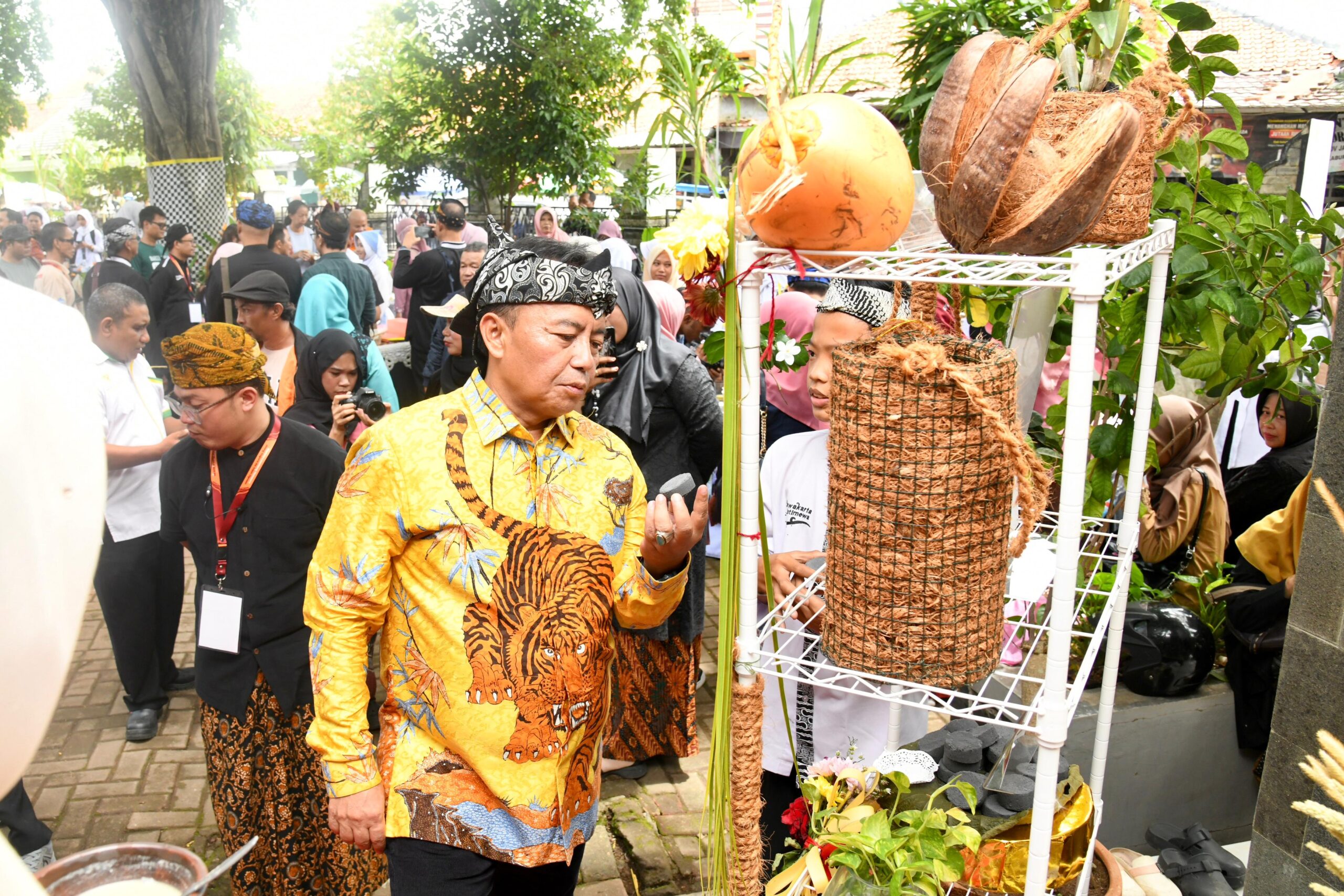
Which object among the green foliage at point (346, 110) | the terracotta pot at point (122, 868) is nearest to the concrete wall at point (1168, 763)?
the terracotta pot at point (122, 868)

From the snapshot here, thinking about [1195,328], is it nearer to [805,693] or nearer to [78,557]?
[805,693]

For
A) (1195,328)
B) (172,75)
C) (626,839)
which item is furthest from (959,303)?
(172,75)

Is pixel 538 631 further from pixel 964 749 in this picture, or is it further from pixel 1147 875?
pixel 1147 875

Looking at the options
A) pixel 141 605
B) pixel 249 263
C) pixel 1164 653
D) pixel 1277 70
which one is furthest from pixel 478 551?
pixel 1277 70

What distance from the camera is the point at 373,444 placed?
2117mm

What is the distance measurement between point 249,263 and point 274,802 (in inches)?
178

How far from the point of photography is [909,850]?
5.68 ft

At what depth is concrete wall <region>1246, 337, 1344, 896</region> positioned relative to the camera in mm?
2223

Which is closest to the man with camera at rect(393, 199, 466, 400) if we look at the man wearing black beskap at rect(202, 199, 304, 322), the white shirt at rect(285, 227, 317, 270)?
the man wearing black beskap at rect(202, 199, 304, 322)

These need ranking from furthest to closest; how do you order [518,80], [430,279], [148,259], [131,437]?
[518,80], [148,259], [430,279], [131,437]

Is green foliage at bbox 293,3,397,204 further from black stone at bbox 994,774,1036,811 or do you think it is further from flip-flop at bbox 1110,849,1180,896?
black stone at bbox 994,774,1036,811

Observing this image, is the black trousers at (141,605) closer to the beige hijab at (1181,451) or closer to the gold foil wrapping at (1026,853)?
the gold foil wrapping at (1026,853)

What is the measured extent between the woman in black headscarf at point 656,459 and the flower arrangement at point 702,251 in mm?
1552

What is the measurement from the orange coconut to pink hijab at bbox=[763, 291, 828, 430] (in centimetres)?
127
